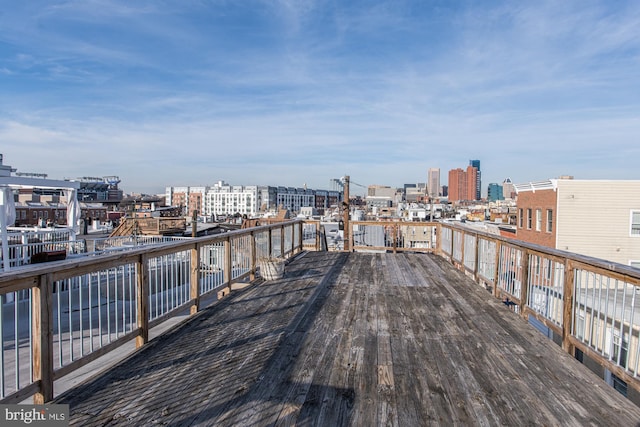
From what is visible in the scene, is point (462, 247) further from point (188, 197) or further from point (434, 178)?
point (434, 178)

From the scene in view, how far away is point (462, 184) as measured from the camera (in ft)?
474

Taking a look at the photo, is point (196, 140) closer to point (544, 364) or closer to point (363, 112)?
point (363, 112)

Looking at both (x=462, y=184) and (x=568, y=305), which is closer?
(x=568, y=305)

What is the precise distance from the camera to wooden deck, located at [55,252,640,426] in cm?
209

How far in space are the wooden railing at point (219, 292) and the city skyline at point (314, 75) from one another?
892 cm

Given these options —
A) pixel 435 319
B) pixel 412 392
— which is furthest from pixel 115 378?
pixel 435 319

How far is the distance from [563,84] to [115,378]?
20114 mm

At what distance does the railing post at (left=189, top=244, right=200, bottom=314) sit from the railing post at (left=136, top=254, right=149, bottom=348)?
35.2 inches

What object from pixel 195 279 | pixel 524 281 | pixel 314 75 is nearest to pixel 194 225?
pixel 314 75

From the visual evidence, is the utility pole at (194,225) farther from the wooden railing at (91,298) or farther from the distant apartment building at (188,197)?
the distant apartment building at (188,197)

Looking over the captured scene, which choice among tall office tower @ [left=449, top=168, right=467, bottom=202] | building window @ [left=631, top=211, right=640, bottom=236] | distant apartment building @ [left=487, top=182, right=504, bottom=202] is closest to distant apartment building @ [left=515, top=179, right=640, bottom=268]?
building window @ [left=631, top=211, right=640, bottom=236]

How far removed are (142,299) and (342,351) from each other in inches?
74.4

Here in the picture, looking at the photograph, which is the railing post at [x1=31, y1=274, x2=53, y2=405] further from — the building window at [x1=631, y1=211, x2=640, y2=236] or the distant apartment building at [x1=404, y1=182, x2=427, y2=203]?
the distant apartment building at [x1=404, y1=182, x2=427, y2=203]

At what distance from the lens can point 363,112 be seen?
21.3 m
